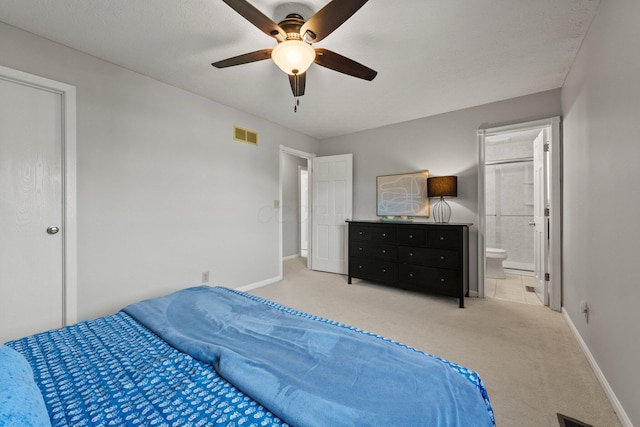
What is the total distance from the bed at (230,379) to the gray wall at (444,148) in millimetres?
2943

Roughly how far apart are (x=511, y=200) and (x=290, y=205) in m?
4.48

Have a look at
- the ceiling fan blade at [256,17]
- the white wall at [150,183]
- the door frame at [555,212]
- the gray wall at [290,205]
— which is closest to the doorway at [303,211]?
the gray wall at [290,205]

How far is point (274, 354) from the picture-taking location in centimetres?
103

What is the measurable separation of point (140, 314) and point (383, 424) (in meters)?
1.32

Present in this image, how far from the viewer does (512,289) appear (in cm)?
365

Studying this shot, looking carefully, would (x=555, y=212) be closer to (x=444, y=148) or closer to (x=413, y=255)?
(x=444, y=148)

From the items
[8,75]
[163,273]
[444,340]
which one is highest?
[8,75]

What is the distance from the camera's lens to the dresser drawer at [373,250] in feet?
11.6

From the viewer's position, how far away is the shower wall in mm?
4805

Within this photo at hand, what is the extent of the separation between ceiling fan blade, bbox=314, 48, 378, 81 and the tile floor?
301cm

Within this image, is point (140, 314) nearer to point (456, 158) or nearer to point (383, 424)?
point (383, 424)

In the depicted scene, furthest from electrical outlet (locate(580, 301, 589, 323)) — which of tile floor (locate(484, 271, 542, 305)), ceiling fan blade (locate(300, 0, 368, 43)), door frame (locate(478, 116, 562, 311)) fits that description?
ceiling fan blade (locate(300, 0, 368, 43))

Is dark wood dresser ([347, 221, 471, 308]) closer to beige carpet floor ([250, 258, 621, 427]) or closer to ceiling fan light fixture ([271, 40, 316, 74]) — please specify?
beige carpet floor ([250, 258, 621, 427])

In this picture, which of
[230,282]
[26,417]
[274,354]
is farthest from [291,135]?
A: [26,417]
